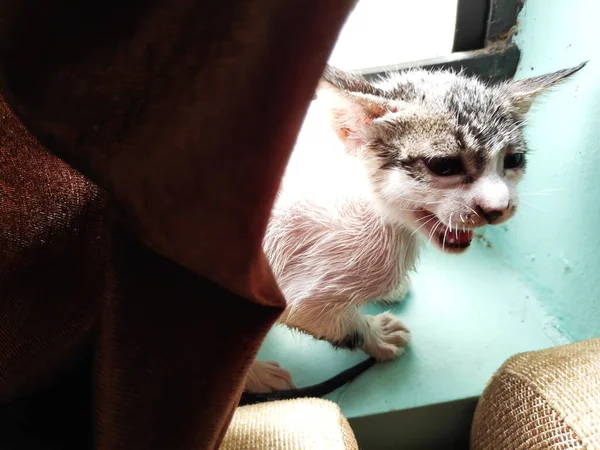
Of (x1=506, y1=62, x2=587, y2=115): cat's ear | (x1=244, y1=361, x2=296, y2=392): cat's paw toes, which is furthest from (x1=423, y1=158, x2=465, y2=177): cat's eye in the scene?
(x1=244, y1=361, x2=296, y2=392): cat's paw toes

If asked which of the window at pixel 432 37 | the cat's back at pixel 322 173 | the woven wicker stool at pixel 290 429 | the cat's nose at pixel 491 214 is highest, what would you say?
the window at pixel 432 37

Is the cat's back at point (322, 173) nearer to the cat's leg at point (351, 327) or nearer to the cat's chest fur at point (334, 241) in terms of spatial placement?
the cat's chest fur at point (334, 241)

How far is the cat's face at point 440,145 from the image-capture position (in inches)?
22.9

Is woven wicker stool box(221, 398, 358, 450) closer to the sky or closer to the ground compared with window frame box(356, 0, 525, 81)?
closer to the ground

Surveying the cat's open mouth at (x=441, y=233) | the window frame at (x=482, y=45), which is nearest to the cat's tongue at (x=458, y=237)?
the cat's open mouth at (x=441, y=233)

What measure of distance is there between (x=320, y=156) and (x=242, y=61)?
489 mm

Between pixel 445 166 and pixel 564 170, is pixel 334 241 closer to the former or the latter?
pixel 445 166

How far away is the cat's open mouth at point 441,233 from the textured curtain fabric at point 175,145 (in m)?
0.38

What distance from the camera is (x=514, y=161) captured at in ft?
2.15

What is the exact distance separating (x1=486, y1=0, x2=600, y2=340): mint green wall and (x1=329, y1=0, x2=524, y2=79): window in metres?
0.03

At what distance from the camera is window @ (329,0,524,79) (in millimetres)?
869

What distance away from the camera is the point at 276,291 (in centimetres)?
30

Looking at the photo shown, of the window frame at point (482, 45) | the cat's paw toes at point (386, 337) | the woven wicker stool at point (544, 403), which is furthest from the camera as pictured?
the window frame at point (482, 45)

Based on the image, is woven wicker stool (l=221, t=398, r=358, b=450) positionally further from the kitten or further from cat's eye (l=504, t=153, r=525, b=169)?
cat's eye (l=504, t=153, r=525, b=169)
